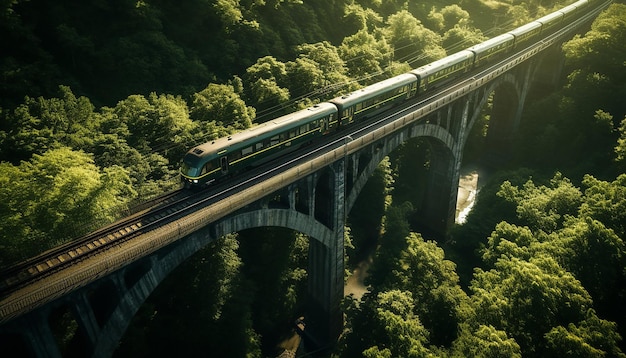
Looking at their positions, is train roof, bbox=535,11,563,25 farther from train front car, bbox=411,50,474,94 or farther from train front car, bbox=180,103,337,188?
train front car, bbox=180,103,337,188

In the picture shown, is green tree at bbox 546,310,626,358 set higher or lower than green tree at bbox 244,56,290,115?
lower

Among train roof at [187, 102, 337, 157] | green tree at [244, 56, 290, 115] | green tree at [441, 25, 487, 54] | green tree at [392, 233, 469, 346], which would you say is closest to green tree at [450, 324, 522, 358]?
green tree at [392, 233, 469, 346]

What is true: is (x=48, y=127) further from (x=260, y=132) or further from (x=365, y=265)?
(x=365, y=265)

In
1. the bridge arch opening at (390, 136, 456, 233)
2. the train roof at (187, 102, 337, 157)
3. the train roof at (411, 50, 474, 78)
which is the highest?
the train roof at (411, 50, 474, 78)

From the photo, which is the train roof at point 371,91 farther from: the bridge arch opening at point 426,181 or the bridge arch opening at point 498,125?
the bridge arch opening at point 498,125

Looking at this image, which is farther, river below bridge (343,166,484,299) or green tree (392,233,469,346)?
river below bridge (343,166,484,299)

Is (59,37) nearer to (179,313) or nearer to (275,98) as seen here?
(275,98)

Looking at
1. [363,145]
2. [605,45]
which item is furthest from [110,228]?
[605,45]
